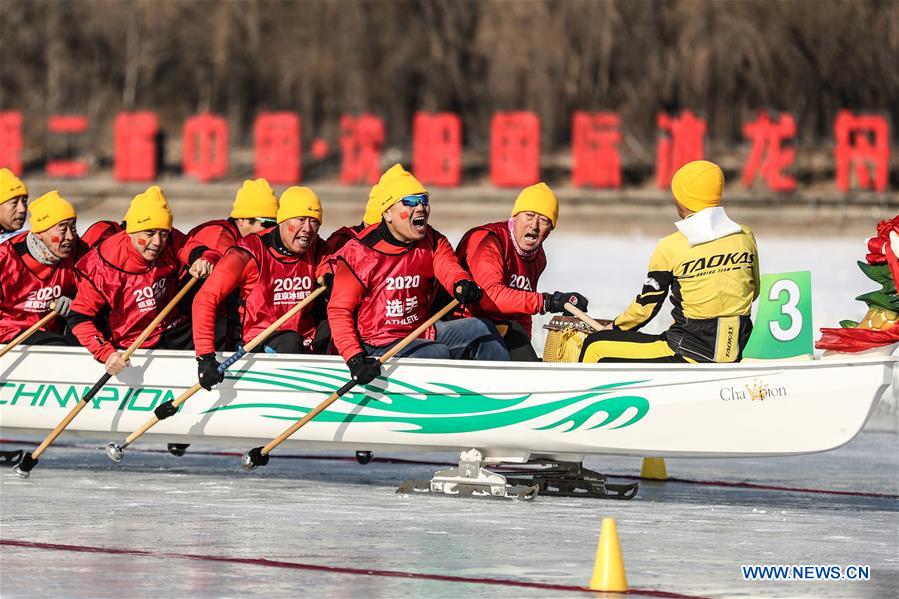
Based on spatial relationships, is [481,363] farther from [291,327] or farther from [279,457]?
[279,457]

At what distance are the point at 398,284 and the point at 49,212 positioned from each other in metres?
2.65

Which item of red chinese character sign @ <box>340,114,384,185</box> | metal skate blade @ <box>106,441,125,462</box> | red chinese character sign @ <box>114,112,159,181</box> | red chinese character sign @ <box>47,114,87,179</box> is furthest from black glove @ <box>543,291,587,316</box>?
red chinese character sign @ <box>47,114,87,179</box>

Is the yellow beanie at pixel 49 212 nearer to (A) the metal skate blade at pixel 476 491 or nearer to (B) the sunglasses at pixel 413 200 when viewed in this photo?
(B) the sunglasses at pixel 413 200

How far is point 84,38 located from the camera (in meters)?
53.8

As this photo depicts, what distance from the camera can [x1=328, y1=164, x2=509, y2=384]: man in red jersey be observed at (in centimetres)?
995

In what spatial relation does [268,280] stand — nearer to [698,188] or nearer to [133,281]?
[133,281]

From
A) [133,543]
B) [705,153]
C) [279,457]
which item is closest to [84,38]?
[705,153]

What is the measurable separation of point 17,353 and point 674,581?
18.3ft

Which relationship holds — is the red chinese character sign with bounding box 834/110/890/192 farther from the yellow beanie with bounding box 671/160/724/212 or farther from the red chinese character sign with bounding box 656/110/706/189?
the yellow beanie with bounding box 671/160/724/212

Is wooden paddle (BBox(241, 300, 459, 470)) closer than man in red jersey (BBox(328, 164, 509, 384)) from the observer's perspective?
Yes

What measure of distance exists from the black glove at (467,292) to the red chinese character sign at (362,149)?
31403mm

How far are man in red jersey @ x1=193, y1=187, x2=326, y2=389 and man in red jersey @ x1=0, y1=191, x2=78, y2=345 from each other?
4.28 feet

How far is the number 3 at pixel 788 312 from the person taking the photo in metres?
9.53

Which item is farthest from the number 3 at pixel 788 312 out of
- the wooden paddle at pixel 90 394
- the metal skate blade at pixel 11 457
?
the metal skate blade at pixel 11 457
